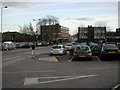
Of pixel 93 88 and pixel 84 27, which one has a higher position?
pixel 84 27

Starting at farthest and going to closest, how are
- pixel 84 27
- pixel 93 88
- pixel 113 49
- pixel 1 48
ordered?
pixel 84 27 < pixel 1 48 < pixel 113 49 < pixel 93 88

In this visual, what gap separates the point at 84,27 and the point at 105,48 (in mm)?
106306

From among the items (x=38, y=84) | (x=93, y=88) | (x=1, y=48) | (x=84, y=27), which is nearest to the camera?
(x=93, y=88)

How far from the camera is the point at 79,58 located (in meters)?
18.9

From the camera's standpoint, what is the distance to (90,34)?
125250mm

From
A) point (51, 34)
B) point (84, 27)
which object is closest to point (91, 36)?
point (84, 27)

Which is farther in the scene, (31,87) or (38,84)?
(38,84)

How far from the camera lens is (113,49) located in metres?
18.6

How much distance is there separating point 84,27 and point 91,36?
723 cm

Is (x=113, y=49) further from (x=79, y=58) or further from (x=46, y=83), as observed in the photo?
(x=46, y=83)

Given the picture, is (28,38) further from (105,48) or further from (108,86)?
(108,86)

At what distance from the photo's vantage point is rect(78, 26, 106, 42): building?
121 meters

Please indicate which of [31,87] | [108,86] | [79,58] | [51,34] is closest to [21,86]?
[31,87]

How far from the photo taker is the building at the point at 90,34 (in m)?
121
